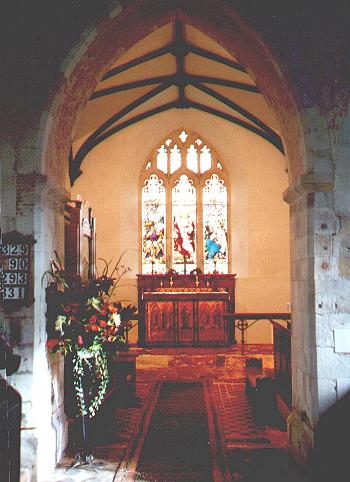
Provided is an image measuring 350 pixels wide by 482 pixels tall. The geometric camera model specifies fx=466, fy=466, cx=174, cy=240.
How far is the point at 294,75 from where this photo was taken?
3777mm

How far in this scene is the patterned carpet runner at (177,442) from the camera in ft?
12.3

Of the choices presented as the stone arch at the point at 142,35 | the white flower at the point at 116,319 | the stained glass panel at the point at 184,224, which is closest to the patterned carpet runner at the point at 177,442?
the stone arch at the point at 142,35

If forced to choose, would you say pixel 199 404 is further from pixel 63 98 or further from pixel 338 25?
pixel 338 25

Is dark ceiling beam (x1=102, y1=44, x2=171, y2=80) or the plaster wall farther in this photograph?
the plaster wall

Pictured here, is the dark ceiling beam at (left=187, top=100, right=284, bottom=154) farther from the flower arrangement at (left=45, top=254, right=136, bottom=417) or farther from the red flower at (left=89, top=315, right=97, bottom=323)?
the red flower at (left=89, top=315, right=97, bottom=323)

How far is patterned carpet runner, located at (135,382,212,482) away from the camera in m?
3.76

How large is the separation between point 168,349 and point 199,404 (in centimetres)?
402

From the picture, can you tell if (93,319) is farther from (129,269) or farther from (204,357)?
(204,357)

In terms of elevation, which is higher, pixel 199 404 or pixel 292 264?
pixel 292 264

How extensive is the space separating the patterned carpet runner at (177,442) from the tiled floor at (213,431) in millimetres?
72

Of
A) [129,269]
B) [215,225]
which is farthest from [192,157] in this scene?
[129,269]

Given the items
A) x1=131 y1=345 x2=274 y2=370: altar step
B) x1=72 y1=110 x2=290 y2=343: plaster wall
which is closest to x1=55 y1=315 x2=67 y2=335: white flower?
x1=131 y1=345 x2=274 y2=370: altar step

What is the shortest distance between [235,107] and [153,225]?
334 centimetres

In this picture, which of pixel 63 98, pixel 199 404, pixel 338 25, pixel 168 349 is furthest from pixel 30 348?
pixel 168 349
